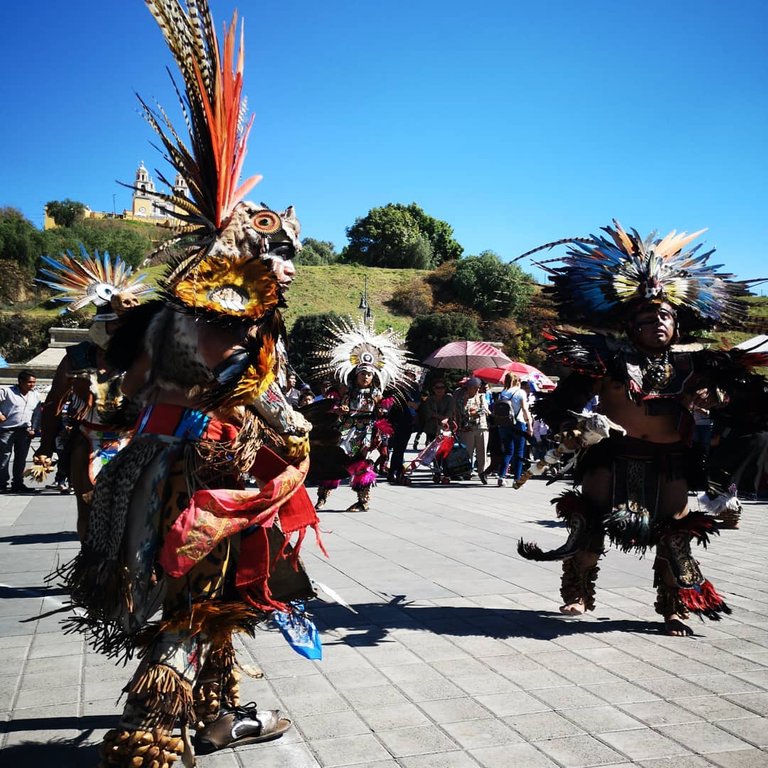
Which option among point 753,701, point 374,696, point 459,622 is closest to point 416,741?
point 374,696

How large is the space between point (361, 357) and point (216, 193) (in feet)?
24.1

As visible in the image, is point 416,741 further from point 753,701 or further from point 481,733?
point 753,701

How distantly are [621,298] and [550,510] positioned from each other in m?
5.89

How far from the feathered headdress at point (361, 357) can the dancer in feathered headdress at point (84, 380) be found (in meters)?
4.36

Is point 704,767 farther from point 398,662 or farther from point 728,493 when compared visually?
point 728,493

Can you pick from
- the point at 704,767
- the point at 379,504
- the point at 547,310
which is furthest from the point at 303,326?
the point at 704,767

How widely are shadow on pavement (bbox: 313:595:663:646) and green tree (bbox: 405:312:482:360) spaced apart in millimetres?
42242

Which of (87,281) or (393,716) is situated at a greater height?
(87,281)

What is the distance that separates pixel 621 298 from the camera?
204 inches

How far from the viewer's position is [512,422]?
532 inches

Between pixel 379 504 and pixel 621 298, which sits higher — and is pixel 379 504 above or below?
below

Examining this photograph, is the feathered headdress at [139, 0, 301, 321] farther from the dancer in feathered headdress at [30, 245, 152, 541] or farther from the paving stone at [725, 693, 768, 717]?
the paving stone at [725, 693, 768, 717]

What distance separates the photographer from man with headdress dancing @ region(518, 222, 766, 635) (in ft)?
16.2

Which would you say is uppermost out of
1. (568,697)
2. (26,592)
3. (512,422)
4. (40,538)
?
(512,422)
